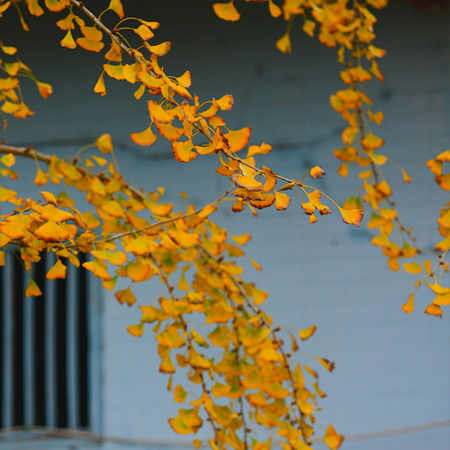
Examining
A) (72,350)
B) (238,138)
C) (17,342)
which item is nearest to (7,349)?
(17,342)

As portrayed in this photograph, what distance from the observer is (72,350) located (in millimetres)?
1875

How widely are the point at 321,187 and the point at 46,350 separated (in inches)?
54.7

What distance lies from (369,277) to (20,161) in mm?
1571

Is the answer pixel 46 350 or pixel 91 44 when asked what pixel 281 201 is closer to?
pixel 91 44

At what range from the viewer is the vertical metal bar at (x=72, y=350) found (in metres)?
1.85

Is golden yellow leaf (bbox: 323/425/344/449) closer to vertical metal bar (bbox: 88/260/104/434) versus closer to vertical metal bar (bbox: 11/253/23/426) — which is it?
vertical metal bar (bbox: 88/260/104/434)

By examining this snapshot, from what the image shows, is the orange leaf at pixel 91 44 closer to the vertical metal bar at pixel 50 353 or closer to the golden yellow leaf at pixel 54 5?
the golden yellow leaf at pixel 54 5

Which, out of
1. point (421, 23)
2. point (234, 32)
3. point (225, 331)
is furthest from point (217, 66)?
point (225, 331)

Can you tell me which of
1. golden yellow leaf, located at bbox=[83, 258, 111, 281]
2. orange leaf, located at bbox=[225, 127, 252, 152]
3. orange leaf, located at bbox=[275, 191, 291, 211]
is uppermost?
orange leaf, located at bbox=[225, 127, 252, 152]

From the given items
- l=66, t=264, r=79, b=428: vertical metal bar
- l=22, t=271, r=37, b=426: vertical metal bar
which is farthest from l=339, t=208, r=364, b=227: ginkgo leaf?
l=22, t=271, r=37, b=426: vertical metal bar

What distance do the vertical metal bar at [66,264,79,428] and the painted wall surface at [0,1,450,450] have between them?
0.17m

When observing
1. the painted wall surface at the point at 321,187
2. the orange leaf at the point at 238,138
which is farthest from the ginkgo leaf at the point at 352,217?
the painted wall surface at the point at 321,187

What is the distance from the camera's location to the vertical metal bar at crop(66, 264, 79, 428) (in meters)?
1.85

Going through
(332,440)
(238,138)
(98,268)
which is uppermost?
(238,138)
